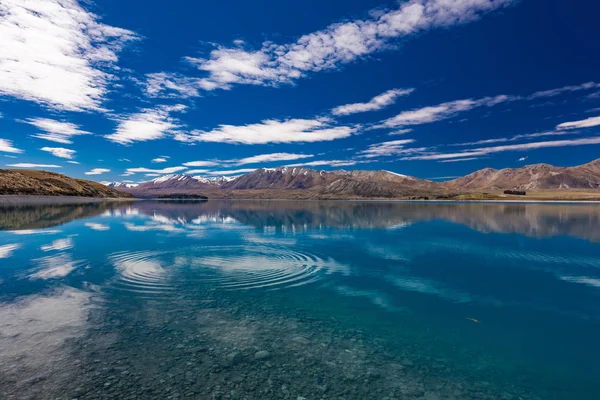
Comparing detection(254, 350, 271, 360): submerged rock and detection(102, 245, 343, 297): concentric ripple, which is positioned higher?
detection(102, 245, 343, 297): concentric ripple

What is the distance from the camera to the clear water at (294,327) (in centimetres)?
1274

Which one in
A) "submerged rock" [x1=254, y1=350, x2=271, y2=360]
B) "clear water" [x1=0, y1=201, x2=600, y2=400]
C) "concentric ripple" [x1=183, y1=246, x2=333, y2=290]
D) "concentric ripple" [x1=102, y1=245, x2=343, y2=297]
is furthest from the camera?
"concentric ripple" [x1=183, y1=246, x2=333, y2=290]

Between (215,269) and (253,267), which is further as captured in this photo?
(253,267)

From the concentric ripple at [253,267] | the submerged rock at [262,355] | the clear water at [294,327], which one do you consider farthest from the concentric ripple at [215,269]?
the submerged rock at [262,355]

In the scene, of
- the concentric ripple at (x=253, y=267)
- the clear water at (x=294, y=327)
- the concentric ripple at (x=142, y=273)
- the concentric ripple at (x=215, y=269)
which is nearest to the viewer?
the clear water at (x=294, y=327)

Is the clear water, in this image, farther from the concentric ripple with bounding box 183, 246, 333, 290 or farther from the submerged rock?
the concentric ripple with bounding box 183, 246, 333, 290

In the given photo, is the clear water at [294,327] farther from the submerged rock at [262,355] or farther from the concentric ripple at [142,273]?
the concentric ripple at [142,273]

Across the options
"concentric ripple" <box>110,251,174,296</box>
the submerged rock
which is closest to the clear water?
the submerged rock

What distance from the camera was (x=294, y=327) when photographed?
18.0 m

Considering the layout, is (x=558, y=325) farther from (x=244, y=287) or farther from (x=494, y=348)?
(x=244, y=287)

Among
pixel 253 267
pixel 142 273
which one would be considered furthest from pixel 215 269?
pixel 142 273

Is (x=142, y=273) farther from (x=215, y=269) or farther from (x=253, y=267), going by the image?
(x=253, y=267)

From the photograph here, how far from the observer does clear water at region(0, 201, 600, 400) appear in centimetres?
1274

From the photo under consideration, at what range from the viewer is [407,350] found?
15789 mm
